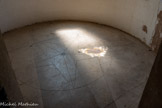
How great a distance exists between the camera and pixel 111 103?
244 centimetres

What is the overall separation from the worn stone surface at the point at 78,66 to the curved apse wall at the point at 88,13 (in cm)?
23

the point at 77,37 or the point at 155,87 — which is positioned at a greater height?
the point at 77,37

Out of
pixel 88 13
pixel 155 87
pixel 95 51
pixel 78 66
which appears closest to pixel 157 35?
pixel 95 51

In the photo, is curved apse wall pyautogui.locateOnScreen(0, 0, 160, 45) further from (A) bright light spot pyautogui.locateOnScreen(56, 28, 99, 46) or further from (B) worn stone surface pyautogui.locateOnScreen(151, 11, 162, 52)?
(A) bright light spot pyautogui.locateOnScreen(56, 28, 99, 46)

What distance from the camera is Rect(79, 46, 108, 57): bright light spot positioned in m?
3.51

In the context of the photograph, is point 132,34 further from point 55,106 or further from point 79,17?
point 55,106

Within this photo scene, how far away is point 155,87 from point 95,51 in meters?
2.40

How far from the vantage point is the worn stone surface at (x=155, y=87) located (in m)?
1.19

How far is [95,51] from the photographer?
3623 millimetres

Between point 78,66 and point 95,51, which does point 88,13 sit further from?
point 78,66

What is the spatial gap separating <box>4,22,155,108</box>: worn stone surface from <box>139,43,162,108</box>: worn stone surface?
3.61ft

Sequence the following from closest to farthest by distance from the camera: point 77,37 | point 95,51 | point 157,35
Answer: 1. point 157,35
2. point 95,51
3. point 77,37

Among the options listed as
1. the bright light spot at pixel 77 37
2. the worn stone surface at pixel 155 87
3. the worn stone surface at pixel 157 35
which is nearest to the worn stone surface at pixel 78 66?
the bright light spot at pixel 77 37

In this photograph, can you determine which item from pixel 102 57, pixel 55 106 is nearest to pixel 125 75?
pixel 102 57
